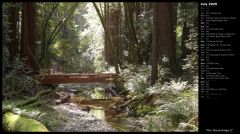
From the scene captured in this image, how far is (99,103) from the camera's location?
16.2m

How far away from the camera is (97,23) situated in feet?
105

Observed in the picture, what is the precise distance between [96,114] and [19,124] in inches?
172

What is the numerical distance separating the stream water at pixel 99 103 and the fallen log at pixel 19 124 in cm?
240

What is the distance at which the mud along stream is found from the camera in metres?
10.6

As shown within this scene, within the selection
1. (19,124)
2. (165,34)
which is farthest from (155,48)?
(19,124)

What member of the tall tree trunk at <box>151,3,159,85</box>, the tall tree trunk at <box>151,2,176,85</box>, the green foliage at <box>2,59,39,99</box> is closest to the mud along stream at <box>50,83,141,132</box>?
the green foliage at <box>2,59,39,99</box>

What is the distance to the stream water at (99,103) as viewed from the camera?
38.4ft

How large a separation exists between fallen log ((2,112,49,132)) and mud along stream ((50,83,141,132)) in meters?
0.94

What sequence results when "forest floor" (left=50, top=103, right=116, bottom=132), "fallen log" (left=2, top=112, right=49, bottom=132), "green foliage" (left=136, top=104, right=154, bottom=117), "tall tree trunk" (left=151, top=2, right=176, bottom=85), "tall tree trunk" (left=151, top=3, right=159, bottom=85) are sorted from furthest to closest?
"tall tree trunk" (left=151, top=2, right=176, bottom=85) → "tall tree trunk" (left=151, top=3, right=159, bottom=85) → "green foliage" (left=136, top=104, right=154, bottom=117) → "forest floor" (left=50, top=103, right=116, bottom=132) → "fallen log" (left=2, top=112, right=49, bottom=132)

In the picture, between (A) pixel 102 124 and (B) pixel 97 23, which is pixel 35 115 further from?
(B) pixel 97 23

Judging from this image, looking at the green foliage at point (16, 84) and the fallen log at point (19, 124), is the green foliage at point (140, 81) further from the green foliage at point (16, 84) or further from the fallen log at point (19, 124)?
the fallen log at point (19, 124)

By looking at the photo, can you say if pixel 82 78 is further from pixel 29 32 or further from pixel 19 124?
pixel 19 124

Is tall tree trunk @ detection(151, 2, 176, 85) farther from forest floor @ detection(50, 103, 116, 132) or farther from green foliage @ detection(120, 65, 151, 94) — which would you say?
forest floor @ detection(50, 103, 116, 132)

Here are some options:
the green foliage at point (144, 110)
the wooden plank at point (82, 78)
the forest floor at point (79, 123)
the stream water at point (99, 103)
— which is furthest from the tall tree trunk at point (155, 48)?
the wooden plank at point (82, 78)
